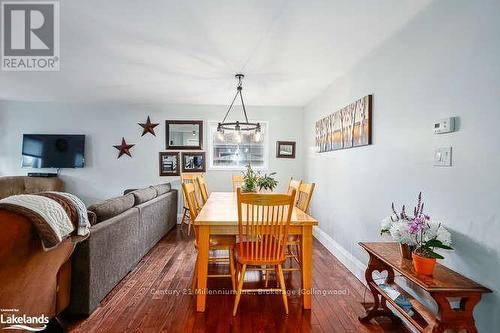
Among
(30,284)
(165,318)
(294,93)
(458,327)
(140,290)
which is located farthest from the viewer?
(294,93)

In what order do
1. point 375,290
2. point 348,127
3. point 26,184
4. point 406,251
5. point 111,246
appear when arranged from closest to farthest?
point 406,251
point 375,290
point 111,246
point 348,127
point 26,184

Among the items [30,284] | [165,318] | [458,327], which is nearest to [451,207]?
[458,327]

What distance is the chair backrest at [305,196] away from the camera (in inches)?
105

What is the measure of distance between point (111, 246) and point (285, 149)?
12.3 feet

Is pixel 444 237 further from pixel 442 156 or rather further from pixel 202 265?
pixel 202 265

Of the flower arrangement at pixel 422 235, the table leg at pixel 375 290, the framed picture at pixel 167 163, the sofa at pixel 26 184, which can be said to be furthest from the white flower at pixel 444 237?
the sofa at pixel 26 184

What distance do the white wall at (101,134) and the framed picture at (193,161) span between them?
33cm

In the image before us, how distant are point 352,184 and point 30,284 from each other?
9.69 feet

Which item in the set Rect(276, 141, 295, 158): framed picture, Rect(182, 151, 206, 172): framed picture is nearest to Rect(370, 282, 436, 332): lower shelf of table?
Rect(276, 141, 295, 158): framed picture

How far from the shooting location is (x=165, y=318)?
6.70 ft

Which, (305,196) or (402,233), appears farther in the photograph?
(305,196)

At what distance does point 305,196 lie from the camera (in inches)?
115

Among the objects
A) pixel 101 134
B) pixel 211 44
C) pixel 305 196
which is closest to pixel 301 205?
pixel 305 196

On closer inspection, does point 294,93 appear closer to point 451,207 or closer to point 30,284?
point 451,207
